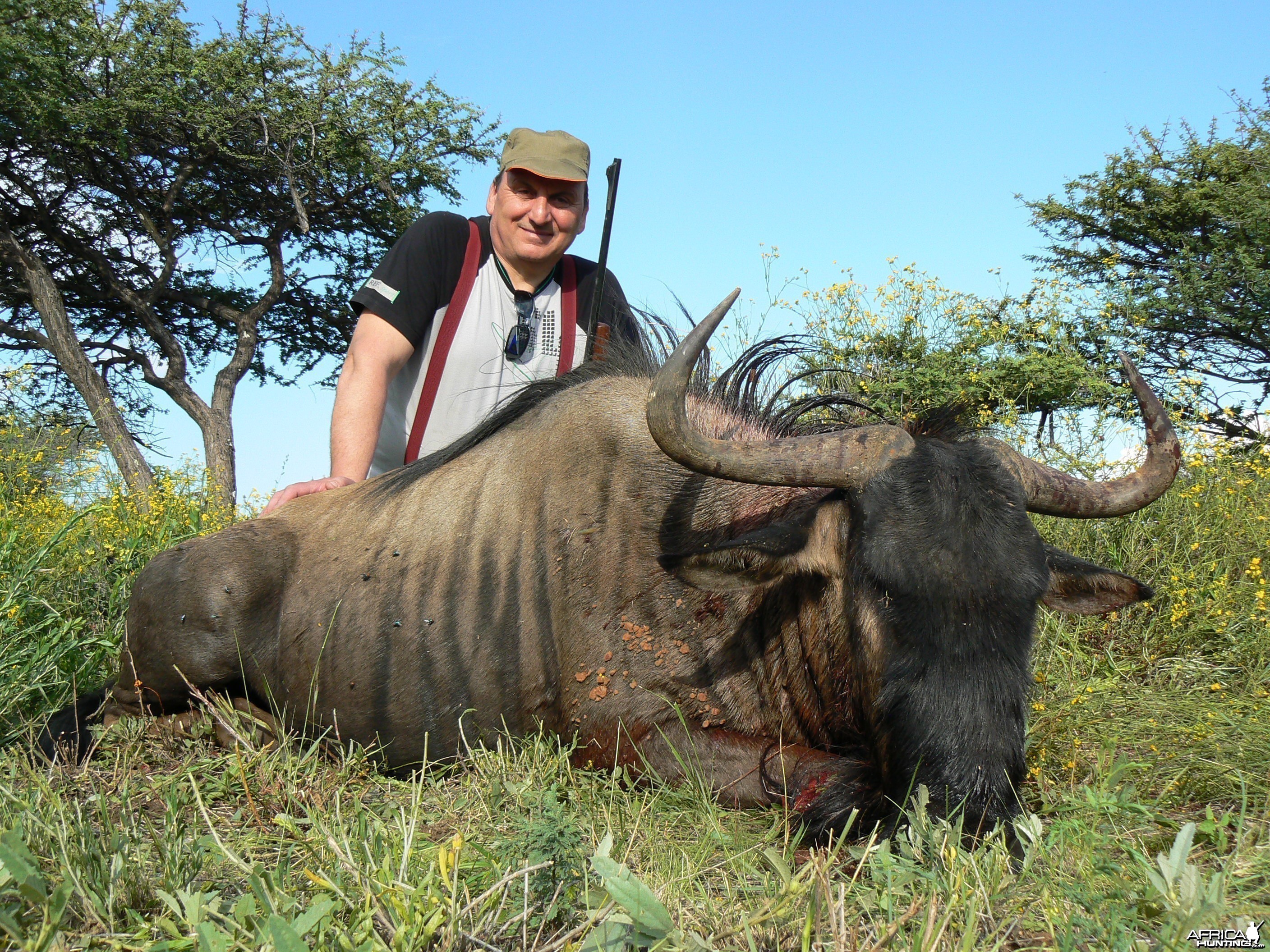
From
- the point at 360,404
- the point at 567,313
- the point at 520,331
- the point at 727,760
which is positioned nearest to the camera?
the point at 727,760

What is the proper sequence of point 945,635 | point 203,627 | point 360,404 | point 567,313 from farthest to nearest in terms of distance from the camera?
point 567,313
point 360,404
point 203,627
point 945,635

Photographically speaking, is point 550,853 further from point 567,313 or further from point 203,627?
point 567,313

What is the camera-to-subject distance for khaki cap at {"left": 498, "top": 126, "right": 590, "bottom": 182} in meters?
4.61

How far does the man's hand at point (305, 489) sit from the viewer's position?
4426mm

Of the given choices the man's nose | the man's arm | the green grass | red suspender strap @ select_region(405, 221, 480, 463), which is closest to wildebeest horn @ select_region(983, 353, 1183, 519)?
the green grass

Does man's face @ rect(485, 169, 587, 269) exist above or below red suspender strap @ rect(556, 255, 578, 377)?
above

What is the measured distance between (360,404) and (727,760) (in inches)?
96.7

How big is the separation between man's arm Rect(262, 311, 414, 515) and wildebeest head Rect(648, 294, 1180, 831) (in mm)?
2073

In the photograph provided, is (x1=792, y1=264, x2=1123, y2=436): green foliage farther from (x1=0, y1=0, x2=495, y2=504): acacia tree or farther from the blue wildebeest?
(x1=0, y1=0, x2=495, y2=504): acacia tree

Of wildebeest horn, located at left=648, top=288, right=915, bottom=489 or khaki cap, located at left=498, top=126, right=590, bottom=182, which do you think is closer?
wildebeest horn, located at left=648, top=288, right=915, bottom=489

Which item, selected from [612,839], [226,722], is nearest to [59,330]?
[226,722]

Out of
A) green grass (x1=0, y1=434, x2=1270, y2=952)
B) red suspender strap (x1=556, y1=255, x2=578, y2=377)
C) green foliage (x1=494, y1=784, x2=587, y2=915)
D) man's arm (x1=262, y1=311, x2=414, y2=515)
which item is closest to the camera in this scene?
green grass (x1=0, y1=434, x2=1270, y2=952)

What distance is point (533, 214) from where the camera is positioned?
15.4 ft

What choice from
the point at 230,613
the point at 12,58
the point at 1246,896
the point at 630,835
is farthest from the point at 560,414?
the point at 12,58
